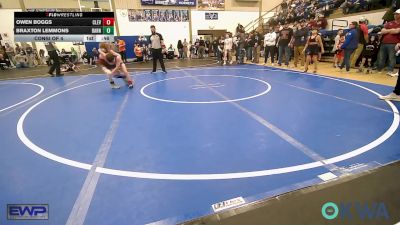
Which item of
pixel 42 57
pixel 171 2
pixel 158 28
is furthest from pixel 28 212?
pixel 171 2

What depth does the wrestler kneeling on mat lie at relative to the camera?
24.3ft

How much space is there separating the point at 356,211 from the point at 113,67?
7382mm

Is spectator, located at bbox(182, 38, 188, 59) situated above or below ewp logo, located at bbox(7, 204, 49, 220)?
above

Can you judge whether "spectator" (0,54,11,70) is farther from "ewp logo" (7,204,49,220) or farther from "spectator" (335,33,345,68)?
"spectator" (335,33,345,68)

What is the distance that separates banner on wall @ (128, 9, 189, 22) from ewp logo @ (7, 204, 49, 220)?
2088 centimetres

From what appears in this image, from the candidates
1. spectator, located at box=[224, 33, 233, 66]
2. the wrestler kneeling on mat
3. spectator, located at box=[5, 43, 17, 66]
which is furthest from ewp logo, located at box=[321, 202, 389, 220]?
spectator, located at box=[5, 43, 17, 66]

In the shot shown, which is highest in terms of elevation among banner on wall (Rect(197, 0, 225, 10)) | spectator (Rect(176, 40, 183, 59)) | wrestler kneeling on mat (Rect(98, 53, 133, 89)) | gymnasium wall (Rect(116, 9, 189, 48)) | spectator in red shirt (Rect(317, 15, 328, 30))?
banner on wall (Rect(197, 0, 225, 10))

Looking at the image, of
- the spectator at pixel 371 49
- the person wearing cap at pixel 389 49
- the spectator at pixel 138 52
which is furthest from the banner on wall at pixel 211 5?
the person wearing cap at pixel 389 49

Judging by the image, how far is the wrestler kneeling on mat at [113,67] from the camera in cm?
739

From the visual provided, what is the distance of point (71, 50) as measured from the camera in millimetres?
19453

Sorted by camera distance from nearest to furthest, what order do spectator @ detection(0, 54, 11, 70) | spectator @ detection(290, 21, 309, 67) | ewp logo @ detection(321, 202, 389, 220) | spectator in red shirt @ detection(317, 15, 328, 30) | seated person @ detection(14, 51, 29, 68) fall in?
ewp logo @ detection(321, 202, 389, 220)
spectator @ detection(290, 21, 309, 67)
spectator in red shirt @ detection(317, 15, 328, 30)
spectator @ detection(0, 54, 11, 70)
seated person @ detection(14, 51, 29, 68)

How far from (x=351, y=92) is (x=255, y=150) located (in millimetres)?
4109

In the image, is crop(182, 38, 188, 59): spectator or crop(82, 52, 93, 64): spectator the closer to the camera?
crop(82, 52, 93, 64): spectator

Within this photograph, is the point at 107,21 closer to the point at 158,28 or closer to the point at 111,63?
the point at 111,63
